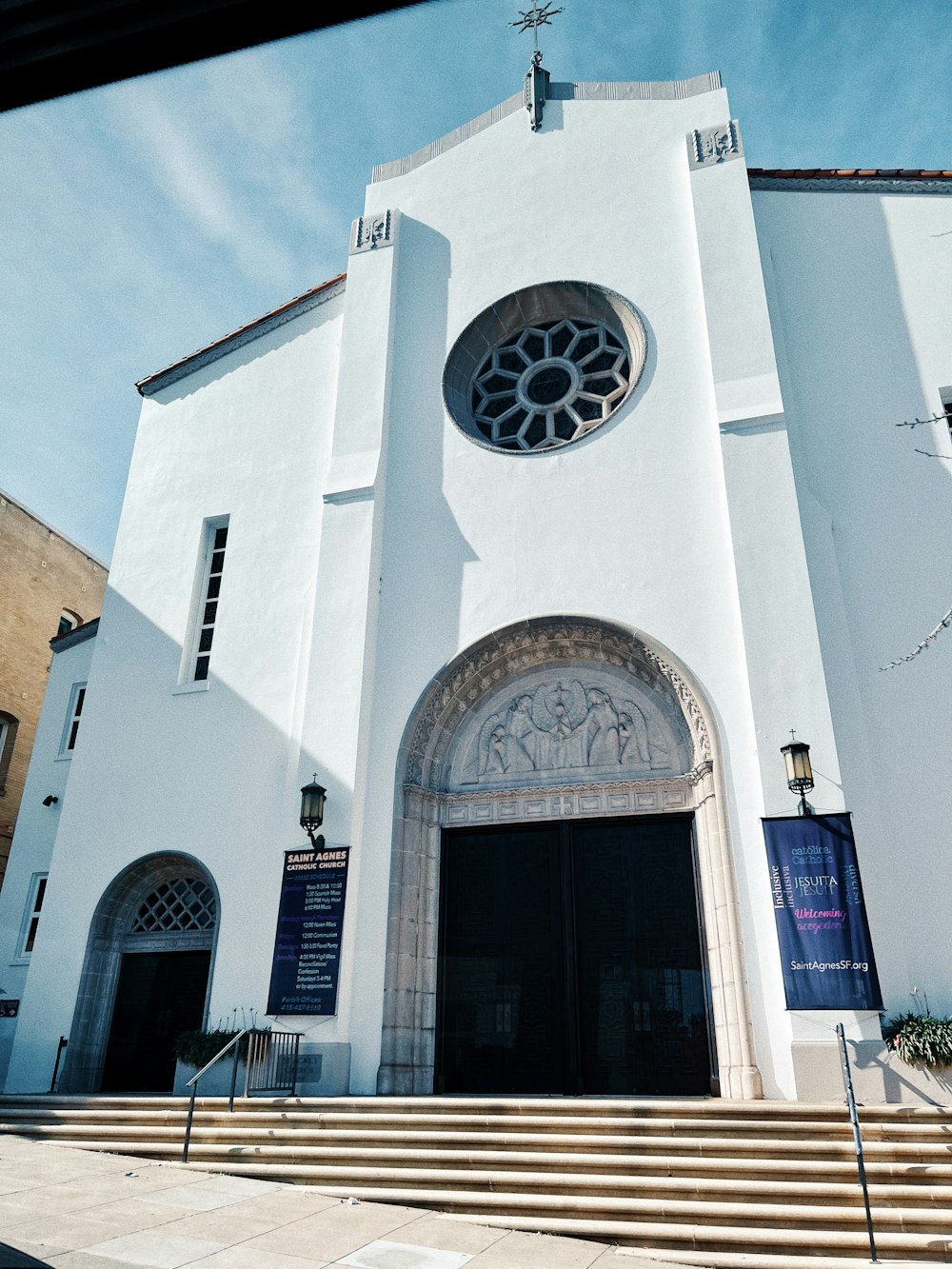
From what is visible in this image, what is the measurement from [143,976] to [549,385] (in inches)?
410

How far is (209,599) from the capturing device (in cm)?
1505

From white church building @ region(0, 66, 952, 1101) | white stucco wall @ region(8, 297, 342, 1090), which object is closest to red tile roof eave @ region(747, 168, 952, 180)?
white church building @ region(0, 66, 952, 1101)

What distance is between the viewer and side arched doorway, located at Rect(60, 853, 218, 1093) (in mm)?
12492

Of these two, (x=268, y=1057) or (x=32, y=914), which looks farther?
(x=32, y=914)

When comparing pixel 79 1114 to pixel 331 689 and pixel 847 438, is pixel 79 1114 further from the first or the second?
pixel 847 438

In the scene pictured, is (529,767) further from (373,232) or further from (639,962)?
(373,232)

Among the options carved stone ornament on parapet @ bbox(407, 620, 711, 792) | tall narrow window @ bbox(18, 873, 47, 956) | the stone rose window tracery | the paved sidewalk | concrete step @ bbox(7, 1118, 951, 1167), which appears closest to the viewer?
the paved sidewalk

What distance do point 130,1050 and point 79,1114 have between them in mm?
2642

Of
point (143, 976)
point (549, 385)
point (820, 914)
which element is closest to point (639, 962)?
point (820, 914)

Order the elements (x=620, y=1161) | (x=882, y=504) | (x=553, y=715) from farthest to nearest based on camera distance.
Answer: (x=553, y=715) → (x=882, y=504) → (x=620, y=1161)

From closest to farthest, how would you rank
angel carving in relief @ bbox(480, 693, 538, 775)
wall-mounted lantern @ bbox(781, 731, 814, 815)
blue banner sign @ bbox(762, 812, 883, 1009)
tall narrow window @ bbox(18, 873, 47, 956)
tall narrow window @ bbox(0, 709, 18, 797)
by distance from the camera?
blue banner sign @ bbox(762, 812, 883, 1009), wall-mounted lantern @ bbox(781, 731, 814, 815), angel carving in relief @ bbox(480, 693, 538, 775), tall narrow window @ bbox(18, 873, 47, 956), tall narrow window @ bbox(0, 709, 18, 797)

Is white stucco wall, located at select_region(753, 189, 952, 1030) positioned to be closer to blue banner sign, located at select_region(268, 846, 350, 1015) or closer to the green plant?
the green plant

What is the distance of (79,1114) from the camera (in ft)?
33.1

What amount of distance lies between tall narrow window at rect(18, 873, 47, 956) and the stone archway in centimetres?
649
